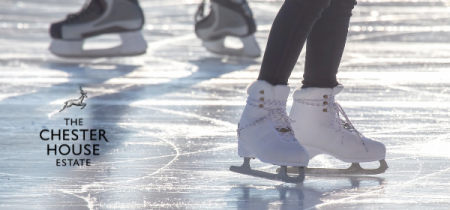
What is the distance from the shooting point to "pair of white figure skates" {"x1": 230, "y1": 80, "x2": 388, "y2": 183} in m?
1.96

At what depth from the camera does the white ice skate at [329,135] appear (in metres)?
2.08

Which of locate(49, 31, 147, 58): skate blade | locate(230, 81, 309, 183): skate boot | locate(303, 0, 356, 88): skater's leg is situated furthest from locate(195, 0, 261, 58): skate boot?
Answer: locate(230, 81, 309, 183): skate boot

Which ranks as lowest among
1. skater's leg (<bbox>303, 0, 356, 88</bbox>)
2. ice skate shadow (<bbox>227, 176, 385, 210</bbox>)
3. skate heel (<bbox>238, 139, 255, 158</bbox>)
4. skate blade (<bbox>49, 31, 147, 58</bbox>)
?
skate blade (<bbox>49, 31, 147, 58</bbox>)

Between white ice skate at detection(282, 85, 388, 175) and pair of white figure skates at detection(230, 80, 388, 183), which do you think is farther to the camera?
white ice skate at detection(282, 85, 388, 175)

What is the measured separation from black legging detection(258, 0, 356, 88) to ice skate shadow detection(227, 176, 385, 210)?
279 millimetres

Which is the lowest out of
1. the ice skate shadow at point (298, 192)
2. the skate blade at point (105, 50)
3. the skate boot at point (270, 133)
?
the skate blade at point (105, 50)

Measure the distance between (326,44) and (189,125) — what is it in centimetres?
87

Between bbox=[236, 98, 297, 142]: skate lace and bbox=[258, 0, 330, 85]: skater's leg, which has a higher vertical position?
bbox=[258, 0, 330, 85]: skater's leg

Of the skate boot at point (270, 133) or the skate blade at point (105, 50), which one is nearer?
the skate boot at point (270, 133)

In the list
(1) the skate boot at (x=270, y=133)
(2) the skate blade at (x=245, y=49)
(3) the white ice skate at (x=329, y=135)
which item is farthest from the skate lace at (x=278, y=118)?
(2) the skate blade at (x=245, y=49)

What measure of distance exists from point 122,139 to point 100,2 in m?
2.52

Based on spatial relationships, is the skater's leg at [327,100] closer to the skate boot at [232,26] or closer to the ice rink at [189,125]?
the ice rink at [189,125]

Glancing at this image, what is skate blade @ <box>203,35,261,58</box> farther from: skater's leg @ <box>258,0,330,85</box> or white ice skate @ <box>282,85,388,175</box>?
skater's leg @ <box>258,0,330,85</box>

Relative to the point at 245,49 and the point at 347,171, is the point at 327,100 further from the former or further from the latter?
the point at 245,49
